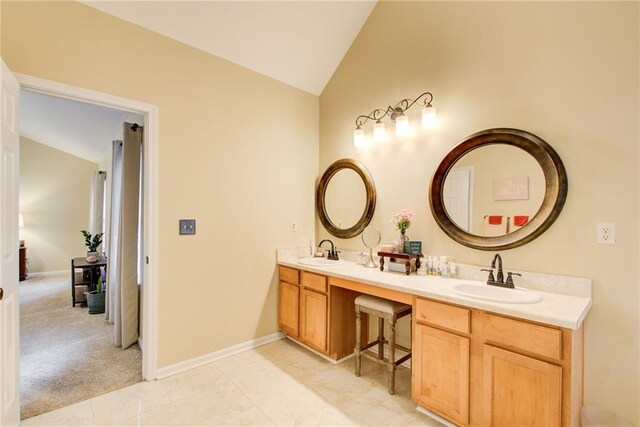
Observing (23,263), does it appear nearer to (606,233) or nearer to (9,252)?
(9,252)

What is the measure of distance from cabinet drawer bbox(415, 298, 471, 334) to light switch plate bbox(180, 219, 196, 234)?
1859mm

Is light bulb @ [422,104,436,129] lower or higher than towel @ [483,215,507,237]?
higher

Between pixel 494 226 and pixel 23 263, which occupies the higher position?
pixel 494 226

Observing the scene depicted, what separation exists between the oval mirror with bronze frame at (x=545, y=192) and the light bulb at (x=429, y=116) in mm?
276

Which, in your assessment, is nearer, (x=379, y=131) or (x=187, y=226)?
(x=187, y=226)

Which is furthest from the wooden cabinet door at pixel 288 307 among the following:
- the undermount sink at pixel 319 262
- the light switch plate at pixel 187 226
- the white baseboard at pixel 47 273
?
the white baseboard at pixel 47 273

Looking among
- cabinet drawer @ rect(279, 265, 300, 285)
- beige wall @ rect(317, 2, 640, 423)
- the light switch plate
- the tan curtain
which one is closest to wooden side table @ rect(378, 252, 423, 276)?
beige wall @ rect(317, 2, 640, 423)

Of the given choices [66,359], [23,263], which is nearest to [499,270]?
[66,359]

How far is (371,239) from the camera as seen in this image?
2.88m

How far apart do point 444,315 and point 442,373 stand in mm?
354

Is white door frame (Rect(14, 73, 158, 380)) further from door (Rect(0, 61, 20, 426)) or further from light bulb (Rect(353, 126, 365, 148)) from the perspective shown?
light bulb (Rect(353, 126, 365, 148))

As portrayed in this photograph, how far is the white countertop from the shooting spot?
4.76 ft

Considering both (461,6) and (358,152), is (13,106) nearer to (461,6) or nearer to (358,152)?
(358,152)

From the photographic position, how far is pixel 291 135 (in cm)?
329
